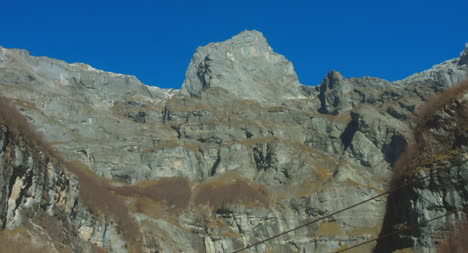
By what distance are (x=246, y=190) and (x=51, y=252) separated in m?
99.1

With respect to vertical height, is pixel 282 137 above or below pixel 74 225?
above

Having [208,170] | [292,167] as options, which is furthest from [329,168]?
[208,170]

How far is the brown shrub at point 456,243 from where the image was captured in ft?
115

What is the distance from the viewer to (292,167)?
563 feet

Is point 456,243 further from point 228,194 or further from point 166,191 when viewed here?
point 166,191

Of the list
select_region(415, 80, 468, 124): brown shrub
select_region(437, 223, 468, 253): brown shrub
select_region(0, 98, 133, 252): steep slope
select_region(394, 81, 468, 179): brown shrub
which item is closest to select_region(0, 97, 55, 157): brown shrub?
select_region(0, 98, 133, 252): steep slope

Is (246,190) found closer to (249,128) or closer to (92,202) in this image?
(249,128)

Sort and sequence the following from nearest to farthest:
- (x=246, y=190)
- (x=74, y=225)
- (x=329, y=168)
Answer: (x=74, y=225), (x=246, y=190), (x=329, y=168)

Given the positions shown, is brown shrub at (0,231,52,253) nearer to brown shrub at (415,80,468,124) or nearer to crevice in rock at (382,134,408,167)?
brown shrub at (415,80,468,124)

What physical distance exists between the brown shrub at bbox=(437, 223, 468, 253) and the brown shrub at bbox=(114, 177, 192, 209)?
120 metres

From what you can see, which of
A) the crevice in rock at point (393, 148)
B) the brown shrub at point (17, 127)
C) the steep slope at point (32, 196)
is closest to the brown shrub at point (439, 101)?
the steep slope at point (32, 196)

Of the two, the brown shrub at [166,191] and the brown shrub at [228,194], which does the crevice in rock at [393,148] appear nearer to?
the brown shrub at [228,194]

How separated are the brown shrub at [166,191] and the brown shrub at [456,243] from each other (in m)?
120

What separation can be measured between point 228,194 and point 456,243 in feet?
413
